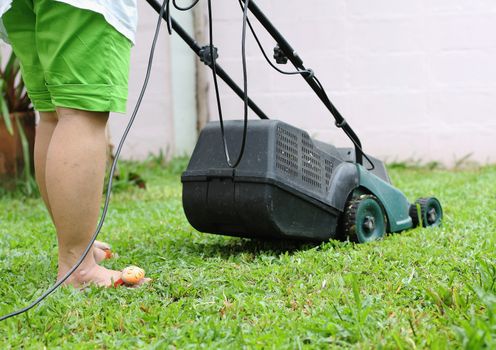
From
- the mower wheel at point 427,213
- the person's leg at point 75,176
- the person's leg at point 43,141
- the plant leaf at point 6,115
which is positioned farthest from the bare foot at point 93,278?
the plant leaf at point 6,115

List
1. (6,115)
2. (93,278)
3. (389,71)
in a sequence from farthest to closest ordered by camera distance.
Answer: (389,71), (6,115), (93,278)

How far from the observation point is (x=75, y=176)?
1.90 metres

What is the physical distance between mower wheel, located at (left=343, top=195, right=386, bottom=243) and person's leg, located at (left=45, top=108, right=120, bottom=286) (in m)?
0.90

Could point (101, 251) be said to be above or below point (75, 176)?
below

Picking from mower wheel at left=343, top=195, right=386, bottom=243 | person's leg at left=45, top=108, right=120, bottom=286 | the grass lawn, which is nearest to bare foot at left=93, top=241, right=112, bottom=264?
the grass lawn

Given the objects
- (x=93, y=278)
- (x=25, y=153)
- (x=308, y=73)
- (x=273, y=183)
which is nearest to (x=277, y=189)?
(x=273, y=183)

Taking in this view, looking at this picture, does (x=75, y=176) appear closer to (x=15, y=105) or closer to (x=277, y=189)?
(x=277, y=189)

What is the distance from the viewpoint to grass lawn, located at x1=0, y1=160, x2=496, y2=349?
157 cm

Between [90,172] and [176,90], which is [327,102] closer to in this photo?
[90,172]

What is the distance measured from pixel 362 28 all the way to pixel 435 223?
2.72m

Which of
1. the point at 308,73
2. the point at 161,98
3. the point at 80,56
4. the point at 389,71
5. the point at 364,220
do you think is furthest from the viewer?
the point at 161,98

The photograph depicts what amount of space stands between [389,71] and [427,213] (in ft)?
8.62

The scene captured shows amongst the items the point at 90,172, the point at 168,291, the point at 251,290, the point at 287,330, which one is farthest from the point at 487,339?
the point at 90,172

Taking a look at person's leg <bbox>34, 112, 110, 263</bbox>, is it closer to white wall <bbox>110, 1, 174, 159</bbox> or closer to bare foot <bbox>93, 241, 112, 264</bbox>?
bare foot <bbox>93, 241, 112, 264</bbox>
